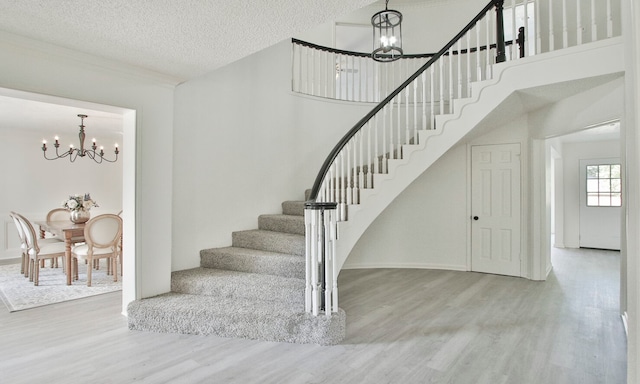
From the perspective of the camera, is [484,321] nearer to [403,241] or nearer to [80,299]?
[403,241]

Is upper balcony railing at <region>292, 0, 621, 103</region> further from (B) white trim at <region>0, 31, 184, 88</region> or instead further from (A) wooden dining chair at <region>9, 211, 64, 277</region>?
Answer: (A) wooden dining chair at <region>9, 211, 64, 277</region>

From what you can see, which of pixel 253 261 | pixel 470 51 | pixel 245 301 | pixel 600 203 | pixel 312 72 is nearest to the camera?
pixel 245 301

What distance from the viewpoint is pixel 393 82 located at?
588 centimetres

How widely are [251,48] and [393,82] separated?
373 centimetres

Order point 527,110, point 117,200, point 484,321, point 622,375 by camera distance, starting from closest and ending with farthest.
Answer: point 622,375 < point 484,321 < point 527,110 < point 117,200

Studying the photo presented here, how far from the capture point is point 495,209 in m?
5.15

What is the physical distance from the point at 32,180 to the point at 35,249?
110 inches

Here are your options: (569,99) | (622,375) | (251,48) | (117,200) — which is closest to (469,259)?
(569,99)

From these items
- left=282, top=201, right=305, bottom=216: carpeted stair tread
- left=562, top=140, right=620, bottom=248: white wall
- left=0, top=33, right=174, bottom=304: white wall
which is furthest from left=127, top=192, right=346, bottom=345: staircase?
left=562, top=140, right=620, bottom=248: white wall

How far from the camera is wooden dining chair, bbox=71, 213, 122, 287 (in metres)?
4.32

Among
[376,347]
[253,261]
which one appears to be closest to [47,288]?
[253,261]

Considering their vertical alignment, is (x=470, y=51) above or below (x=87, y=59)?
above

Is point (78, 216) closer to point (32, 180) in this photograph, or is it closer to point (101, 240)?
point (101, 240)

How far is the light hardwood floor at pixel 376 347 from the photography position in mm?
2312
